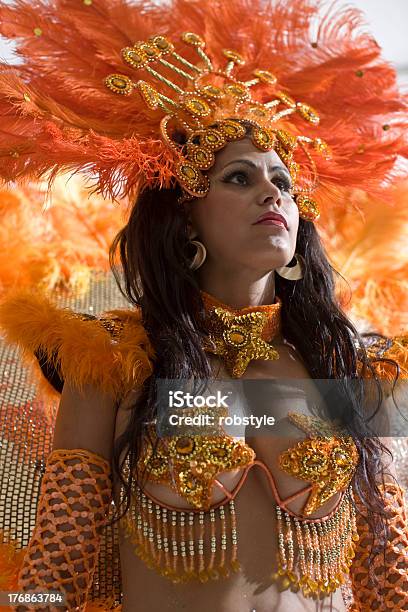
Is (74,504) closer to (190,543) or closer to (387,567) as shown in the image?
(190,543)

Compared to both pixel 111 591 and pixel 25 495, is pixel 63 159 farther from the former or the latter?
pixel 111 591

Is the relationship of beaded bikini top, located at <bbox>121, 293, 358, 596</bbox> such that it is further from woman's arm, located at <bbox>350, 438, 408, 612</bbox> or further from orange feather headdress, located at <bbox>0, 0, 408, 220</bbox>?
orange feather headdress, located at <bbox>0, 0, 408, 220</bbox>

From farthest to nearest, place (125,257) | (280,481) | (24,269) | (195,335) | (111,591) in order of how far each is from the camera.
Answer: (24,269), (125,257), (111,591), (195,335), (280,481)

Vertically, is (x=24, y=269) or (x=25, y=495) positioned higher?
(x=24, y=269)

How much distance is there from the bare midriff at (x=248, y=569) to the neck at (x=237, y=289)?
31 cm

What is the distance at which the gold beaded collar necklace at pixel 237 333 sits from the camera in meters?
1.62

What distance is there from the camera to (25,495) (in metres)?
1.87

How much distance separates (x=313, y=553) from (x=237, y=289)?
55 centimetres

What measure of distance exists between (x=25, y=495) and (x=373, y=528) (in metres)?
0.80

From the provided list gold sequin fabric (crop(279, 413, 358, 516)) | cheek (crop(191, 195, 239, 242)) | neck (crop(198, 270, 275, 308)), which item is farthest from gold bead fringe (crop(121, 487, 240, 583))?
cheek (crop(191, 195, 239, 242))

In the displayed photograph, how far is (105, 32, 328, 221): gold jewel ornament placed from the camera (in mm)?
1707

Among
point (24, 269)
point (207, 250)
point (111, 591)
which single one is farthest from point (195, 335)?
point (24, 269)

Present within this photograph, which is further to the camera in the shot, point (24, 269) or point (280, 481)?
point (24, 269)

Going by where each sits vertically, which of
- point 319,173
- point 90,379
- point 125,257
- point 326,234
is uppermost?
point 326,234
